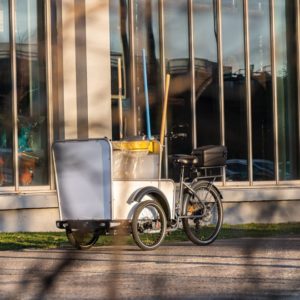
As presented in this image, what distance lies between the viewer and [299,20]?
7.61ft

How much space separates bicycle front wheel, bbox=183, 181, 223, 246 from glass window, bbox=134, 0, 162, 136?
720 centimetres

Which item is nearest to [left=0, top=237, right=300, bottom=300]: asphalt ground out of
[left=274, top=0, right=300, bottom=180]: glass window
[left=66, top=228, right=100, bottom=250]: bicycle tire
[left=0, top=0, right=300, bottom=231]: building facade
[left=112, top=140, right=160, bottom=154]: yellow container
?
[left=66, top=228, right=100, bottom=250]: bicycle tire

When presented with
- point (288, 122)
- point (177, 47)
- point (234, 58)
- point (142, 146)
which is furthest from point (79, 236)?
point (288, 122)

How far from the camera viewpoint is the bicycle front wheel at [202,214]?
28.9 feet

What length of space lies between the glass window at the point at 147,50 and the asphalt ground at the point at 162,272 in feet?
0.78

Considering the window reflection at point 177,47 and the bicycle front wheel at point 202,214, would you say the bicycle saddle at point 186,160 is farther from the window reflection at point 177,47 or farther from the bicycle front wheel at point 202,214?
the window reflection at point 177,47

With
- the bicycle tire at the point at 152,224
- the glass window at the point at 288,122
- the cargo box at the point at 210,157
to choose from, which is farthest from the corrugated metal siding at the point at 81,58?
the cargo box at the point at 210,157

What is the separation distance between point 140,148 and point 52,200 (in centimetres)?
412

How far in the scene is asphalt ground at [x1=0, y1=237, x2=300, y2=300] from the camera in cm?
165

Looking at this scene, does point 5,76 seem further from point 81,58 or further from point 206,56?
point 81,58

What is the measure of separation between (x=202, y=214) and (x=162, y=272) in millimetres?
6533

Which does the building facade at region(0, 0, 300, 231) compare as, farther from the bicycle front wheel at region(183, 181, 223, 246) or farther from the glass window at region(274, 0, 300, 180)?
the bicycle front wheel at region(183, 181, 223, 246)

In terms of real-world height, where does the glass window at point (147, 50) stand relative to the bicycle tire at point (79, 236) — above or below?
above

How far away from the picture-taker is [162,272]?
2.33m
